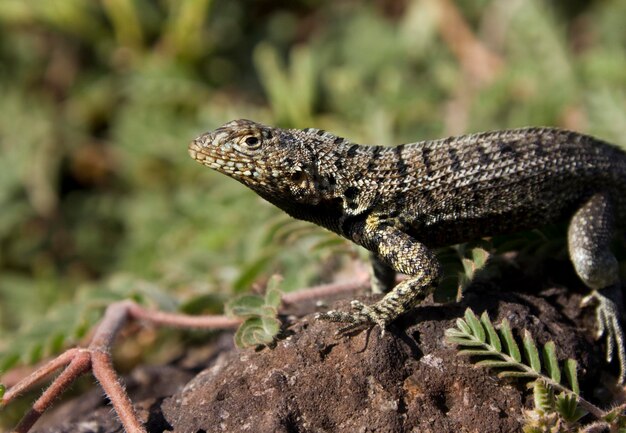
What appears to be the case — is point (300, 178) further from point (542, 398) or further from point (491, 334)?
point (542, 398)

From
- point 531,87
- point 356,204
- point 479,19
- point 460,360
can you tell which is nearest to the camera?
point 460,360

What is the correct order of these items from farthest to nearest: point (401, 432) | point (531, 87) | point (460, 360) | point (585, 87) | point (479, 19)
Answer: point (479, 19), point (531, 87), point (585, 87), point (460, 360), point (401, 432)

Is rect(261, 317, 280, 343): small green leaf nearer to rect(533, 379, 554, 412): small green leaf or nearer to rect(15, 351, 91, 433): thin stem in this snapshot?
rect(15, 351, 91, 433): thin stem

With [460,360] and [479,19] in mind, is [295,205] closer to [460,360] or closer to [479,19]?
[460,360]

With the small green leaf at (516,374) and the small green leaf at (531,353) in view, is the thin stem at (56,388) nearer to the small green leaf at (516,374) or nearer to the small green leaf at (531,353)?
the small green leaf at (516,374)

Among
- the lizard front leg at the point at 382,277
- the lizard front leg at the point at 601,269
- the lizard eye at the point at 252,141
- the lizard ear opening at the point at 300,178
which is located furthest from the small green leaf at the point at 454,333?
the lizard eye at the point at 252,141

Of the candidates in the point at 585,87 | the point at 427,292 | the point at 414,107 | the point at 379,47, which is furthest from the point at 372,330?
the point at 379,47
